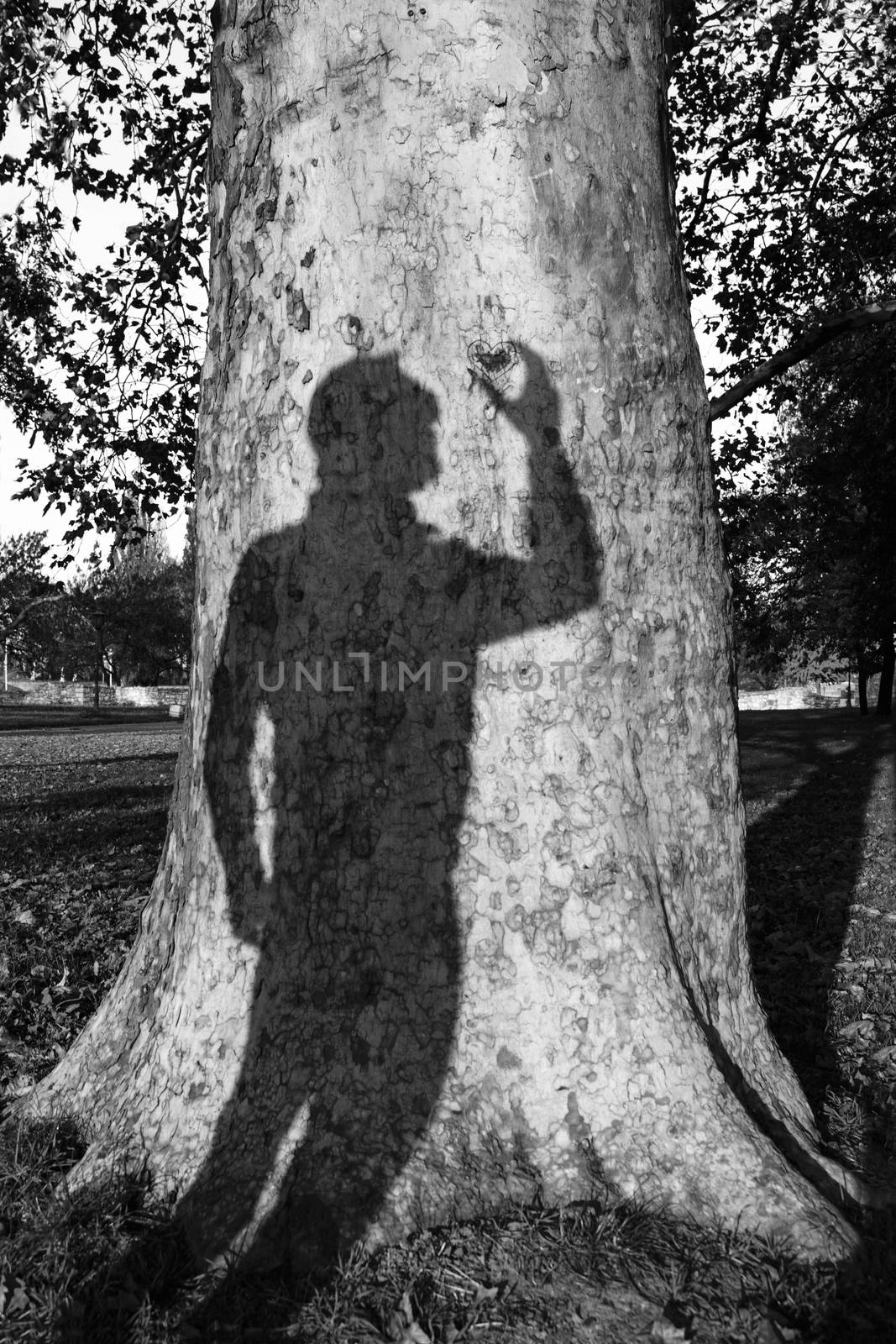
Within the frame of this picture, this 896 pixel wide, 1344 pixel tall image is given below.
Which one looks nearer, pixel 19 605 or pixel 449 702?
pixel 449 702

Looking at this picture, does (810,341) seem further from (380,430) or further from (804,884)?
(380,430)

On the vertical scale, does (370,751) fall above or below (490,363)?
below

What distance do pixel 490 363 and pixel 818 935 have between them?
4.59 metres

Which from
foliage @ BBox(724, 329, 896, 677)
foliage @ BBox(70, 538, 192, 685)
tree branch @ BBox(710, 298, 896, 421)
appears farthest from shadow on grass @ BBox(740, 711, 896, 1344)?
foliage @ BBox(70, 538, 192, 685)

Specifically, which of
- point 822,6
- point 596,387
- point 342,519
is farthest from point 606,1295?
point 822,6

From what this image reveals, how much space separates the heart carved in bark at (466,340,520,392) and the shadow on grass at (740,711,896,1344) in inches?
98.3

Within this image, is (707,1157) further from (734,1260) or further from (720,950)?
(720,950)

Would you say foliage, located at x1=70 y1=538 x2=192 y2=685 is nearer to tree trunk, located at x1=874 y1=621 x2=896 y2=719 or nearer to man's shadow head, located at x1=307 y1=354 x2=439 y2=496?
tree trunk, located at x1=874 y1=621 x2=896 y2=719

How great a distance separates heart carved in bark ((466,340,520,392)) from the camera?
9.48 ft

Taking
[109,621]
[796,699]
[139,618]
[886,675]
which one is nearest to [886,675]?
[886,675]

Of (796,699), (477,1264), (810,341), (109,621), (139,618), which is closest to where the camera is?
(477,1264)

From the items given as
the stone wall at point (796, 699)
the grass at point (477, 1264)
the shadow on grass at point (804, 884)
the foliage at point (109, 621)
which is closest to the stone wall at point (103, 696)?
the foliage at point (109, 621)

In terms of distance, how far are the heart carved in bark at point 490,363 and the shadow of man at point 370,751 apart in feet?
0.22

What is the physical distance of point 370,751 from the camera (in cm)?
290
